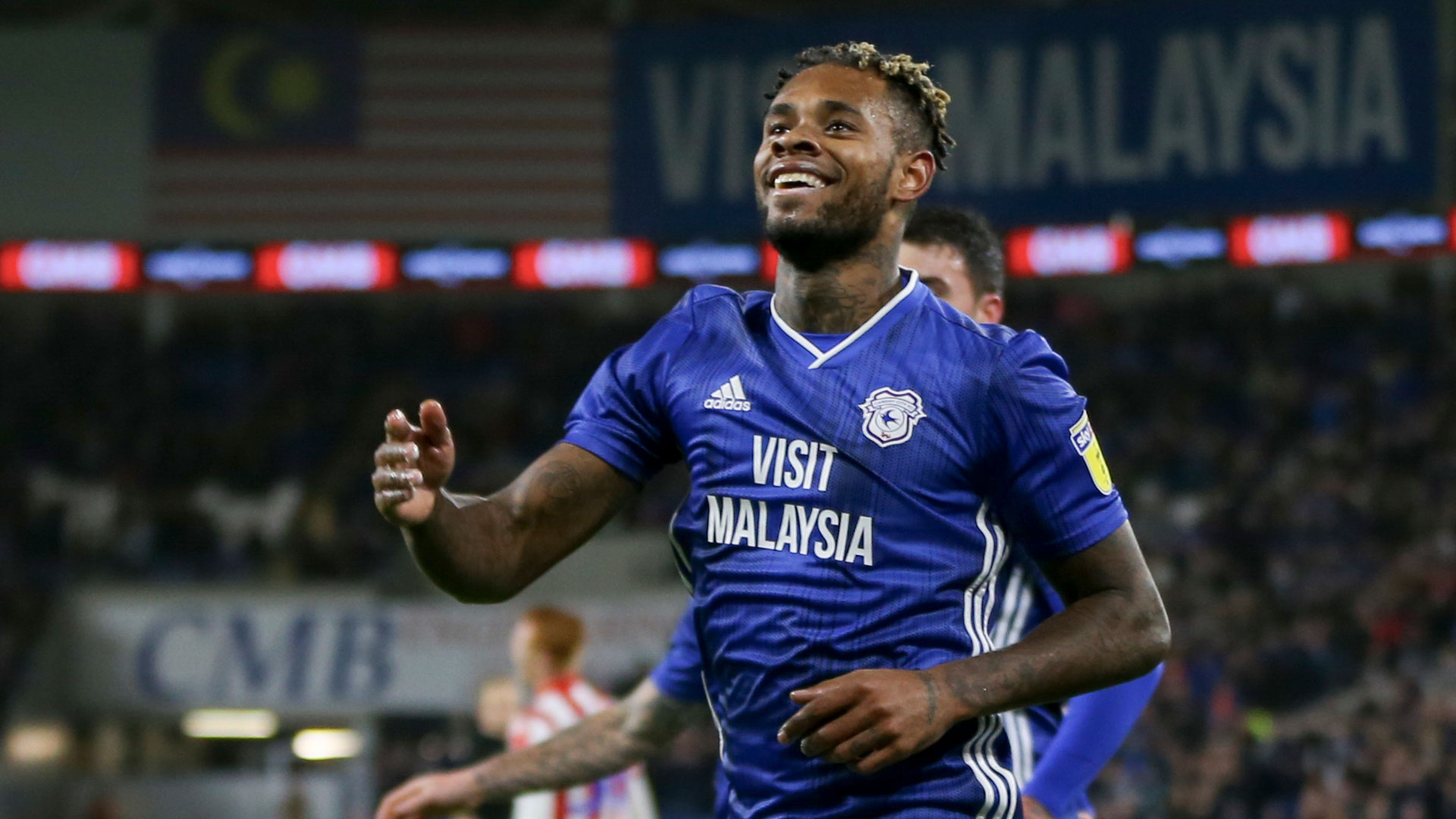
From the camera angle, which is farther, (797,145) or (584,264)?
(584,264)

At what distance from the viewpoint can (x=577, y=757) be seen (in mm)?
3916

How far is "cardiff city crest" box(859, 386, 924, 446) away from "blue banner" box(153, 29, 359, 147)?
19984 millimetres

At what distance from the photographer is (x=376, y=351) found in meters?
22.5

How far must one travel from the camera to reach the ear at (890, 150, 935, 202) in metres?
2.92

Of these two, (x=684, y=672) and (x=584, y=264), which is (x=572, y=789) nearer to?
(x=684, y=672)

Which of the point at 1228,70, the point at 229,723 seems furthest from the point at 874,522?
the point at 1228,70

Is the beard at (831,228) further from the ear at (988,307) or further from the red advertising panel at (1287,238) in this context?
the red advertising panel at (1287,238)

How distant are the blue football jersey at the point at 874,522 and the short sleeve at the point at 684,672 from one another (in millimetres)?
958

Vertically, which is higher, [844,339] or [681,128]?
[681,128]

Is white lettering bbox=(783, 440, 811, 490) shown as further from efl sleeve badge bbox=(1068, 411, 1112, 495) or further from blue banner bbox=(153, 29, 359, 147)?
blue banner bbox=(153, 29, 359, 147)

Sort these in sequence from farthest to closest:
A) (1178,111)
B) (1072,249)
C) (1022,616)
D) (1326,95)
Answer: (1178,111) → (1326,95) → (1072,249) → (1022,616)

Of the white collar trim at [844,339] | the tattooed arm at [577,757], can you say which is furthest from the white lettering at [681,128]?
the white collar trim at [844,339]

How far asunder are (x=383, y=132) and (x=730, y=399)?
776 inches

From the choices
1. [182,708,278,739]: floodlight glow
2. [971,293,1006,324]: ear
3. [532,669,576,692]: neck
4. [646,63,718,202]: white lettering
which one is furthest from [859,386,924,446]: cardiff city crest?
[646,63,718,202]: white lettering
